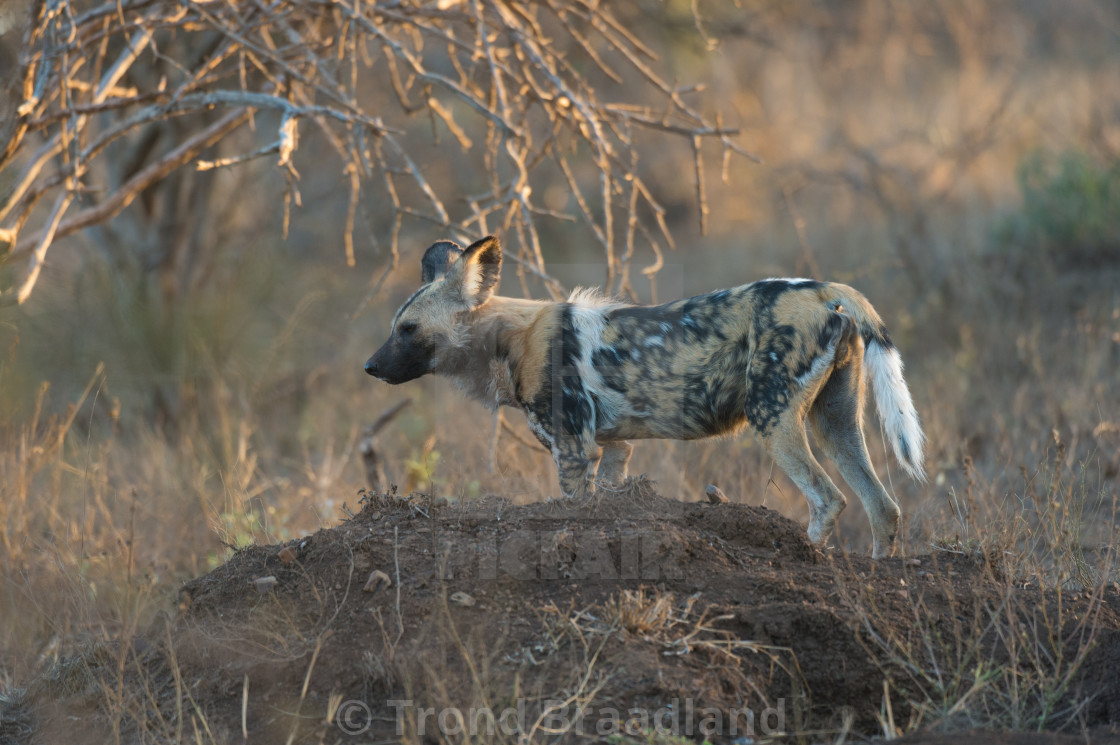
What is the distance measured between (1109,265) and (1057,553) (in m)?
5.68

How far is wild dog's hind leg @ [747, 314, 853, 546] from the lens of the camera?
410 centimetres

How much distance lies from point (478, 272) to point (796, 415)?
1.55 m

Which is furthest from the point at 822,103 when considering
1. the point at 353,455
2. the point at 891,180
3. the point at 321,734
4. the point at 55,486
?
the point at 321,734

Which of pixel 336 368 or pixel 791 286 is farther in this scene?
pixel 336 368

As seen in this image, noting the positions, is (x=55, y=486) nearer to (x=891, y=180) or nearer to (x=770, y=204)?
(x=891, y=180)

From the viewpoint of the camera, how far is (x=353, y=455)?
24.3 feet

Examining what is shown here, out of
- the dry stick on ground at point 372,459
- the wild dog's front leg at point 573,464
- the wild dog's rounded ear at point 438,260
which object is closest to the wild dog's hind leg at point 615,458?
the wild dog's front leg at point 573,464

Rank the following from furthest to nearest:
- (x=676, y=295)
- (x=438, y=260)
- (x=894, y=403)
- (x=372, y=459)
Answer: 1. (x=676, y=295)
2. (x=372, y=459)
3. (x=438, y=260)
4. (x=894, y=403)

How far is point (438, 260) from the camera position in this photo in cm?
504

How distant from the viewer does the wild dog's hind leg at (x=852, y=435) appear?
4219 millimetres

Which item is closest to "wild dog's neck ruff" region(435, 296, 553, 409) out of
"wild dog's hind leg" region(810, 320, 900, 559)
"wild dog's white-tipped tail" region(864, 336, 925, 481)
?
"wild dog's hind leg" region(810, 320, 900, 559)

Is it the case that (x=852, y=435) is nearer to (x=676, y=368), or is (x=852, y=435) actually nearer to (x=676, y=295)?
(x=676, y=368)

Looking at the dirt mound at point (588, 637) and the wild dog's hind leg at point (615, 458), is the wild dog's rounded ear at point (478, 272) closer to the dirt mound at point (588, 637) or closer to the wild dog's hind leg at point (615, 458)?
the wild dog's hind leg at point (615, 458)

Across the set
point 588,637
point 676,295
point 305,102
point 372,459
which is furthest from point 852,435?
point 676,295
